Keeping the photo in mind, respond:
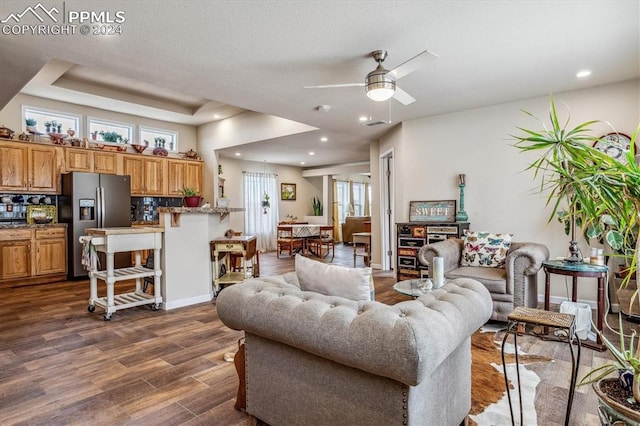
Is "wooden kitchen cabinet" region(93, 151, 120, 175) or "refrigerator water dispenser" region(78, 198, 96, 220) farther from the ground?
"wooden kitchen cabinet" region(93, 151, 120, 175)

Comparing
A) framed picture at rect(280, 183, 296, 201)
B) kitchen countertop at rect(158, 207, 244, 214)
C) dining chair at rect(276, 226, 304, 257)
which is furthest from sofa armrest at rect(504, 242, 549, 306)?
framed picture at rect(280, 183, 296, 201)

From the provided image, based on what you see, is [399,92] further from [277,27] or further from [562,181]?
[562,181]

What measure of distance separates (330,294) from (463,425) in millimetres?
986

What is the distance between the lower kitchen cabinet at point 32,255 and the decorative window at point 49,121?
1.84 meters

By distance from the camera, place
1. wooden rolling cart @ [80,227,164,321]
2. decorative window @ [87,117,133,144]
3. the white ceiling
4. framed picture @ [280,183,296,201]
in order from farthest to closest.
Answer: framed picture @ [280,183,296,201], decorative window @ [87,117,133,144], wooden rolling cart @ [80,227,164,321], the white ceiling

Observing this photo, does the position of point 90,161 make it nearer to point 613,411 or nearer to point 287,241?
point 287,241

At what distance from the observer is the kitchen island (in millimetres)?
4117

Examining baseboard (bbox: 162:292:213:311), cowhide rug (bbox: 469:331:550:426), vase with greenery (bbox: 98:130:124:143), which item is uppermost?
vase with greenery (bbox: 98:130:124:143)

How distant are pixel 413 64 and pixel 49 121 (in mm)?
6698

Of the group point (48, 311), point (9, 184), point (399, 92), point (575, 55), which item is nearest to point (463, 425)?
point (399, 92)

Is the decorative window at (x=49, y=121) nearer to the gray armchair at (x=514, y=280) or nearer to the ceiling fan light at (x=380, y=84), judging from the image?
the ceiling fan light at (x=380, y=84)

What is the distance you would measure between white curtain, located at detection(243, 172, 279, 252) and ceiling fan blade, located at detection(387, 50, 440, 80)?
23.7 feet

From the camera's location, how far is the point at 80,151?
6.15 metres

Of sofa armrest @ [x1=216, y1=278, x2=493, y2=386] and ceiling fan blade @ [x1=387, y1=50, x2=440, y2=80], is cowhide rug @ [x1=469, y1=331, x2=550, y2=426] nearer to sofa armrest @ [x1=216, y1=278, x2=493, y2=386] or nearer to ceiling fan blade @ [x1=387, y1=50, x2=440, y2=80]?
sofa armrest @ [x1=216, y1=278, x2=493, y2=386]
